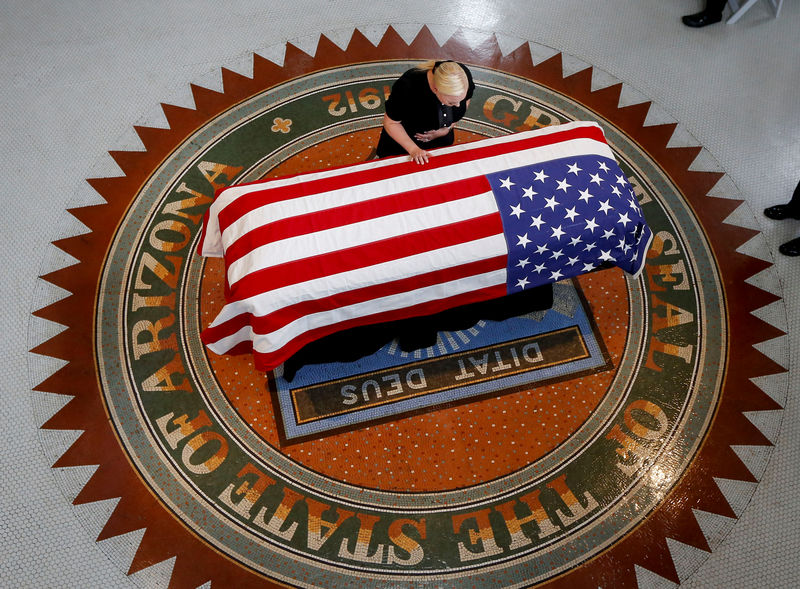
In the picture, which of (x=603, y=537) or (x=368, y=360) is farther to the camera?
(x=368, y=360)

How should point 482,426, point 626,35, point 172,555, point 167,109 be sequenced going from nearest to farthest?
1. point 172,555
2. point 482,426
3. point 167,109
4. point 626,35

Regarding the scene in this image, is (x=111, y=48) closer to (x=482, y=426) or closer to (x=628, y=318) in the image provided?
(x=482, y=426)

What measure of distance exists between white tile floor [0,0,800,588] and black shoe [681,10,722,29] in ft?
0.20

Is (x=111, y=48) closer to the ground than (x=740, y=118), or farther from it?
farther from it

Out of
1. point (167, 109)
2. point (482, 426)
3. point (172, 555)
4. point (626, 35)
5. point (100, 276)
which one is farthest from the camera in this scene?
point (626, 35)

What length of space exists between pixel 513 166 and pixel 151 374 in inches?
→ 102

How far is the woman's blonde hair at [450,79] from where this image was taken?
331 cm

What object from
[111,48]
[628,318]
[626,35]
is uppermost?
[111,48]

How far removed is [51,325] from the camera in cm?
406

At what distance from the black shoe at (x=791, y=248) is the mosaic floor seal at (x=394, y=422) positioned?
0.62 ft

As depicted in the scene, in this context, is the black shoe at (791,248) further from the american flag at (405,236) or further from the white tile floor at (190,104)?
the american flag at (405,236)

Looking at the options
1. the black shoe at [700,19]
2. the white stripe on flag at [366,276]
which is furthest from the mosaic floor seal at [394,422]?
the black shoe at [700,19]

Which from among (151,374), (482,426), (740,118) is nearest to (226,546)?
(151,374)

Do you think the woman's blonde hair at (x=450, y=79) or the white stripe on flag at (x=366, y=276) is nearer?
the white stripe on flag at (x=366, y=276)
